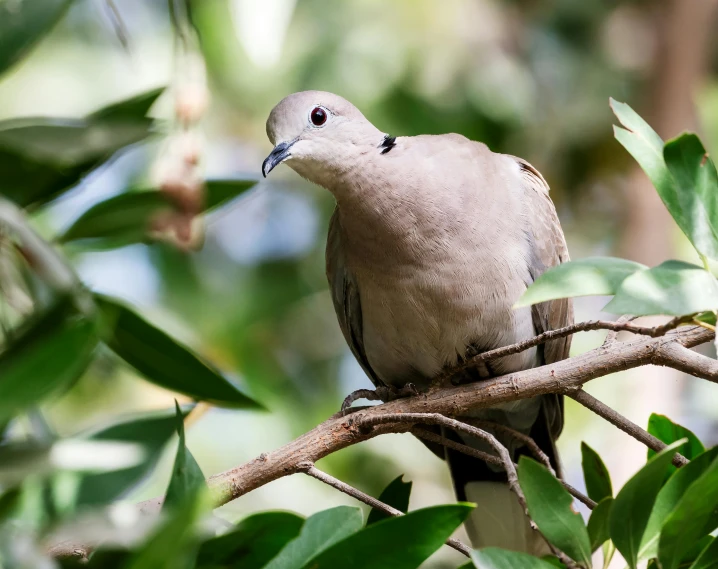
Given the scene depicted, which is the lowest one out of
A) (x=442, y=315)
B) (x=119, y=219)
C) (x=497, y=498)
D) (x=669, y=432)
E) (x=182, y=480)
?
(x=497, y=498)

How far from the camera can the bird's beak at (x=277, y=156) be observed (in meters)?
2.24

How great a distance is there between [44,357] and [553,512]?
2.55 ft

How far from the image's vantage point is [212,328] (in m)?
3.85

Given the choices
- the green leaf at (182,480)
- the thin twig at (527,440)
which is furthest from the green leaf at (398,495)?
the green leaf at (182,480)

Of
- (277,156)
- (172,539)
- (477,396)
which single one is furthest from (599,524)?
(277,156)

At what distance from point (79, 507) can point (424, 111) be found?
3326 millimetres

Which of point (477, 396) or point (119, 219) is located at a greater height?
point (119, 219)

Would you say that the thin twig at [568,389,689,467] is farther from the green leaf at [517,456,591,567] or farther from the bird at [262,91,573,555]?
the bird at [262,91,573,555]

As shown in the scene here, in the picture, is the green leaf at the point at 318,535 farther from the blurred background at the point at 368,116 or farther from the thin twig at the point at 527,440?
the blurred background at the point at 368,116

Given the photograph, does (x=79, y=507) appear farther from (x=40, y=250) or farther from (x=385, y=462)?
(x=385, y=462)

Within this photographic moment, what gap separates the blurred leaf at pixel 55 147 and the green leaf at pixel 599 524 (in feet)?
2.81

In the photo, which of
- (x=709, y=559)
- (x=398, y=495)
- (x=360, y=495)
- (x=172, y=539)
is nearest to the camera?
(x=172, y=539)

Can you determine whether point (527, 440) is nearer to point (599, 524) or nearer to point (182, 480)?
point (599, 524)

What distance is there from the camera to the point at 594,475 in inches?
63.7
